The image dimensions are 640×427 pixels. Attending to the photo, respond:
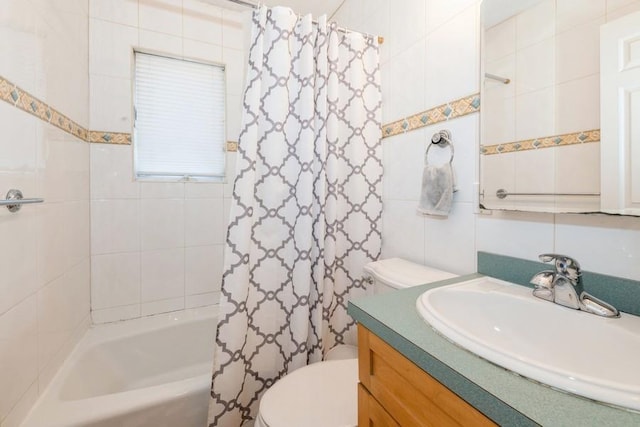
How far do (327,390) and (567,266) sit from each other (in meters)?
0.87

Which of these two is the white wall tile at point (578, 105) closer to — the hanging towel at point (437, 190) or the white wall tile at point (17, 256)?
the hanging towel at point (437, 190)

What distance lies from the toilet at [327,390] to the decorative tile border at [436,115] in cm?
65

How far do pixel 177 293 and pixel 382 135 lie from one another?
1.68 metres

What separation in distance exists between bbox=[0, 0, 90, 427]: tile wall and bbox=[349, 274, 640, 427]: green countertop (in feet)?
3.82

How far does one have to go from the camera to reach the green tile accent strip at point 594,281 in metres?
0.67

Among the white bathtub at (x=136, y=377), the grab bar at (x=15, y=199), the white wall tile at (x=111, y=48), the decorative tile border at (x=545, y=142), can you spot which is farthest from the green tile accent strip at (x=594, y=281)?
the white wall tile at (x=111, y=48)

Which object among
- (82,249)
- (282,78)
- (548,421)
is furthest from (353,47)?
(82,249)

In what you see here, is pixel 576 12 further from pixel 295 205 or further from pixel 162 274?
pixel 162 274

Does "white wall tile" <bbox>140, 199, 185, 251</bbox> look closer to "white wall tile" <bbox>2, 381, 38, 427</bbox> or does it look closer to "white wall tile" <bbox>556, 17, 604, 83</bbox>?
"white wall tile" <bbox>2, 381, 38, 427</bbox>

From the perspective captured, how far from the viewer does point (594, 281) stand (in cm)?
73

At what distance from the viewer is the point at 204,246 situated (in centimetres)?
196

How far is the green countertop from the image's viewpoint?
369 millimetres

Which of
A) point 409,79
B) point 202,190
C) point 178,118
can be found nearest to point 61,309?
point 202,190

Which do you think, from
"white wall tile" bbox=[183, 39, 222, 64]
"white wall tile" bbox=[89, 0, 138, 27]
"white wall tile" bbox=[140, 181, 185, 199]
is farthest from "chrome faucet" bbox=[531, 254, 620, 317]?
"white wall tile" bbox=[89, 0, 138, 27]
